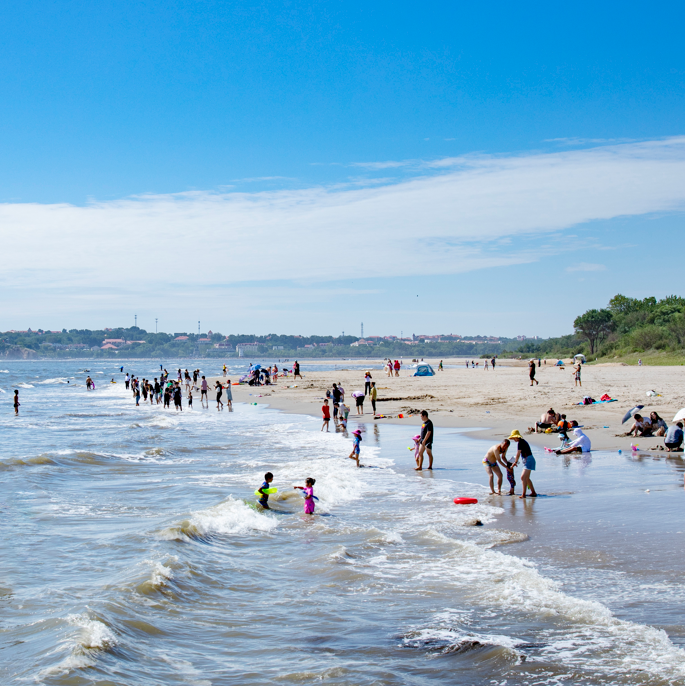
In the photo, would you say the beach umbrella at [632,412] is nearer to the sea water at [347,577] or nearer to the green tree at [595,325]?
the sea water at [347,577]

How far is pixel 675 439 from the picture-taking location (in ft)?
56.2

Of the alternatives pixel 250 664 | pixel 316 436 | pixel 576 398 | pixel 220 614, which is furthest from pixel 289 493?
pixel 576 398

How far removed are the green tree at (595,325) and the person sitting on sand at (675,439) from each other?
270ft

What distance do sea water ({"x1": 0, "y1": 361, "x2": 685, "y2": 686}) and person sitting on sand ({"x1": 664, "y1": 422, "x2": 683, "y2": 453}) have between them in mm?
1222

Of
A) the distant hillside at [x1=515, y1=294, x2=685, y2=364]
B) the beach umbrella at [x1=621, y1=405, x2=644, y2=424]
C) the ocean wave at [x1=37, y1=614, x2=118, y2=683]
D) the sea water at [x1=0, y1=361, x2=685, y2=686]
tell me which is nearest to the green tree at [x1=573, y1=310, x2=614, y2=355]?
the distant hillside at [x1=515, y1=294, x2=685, y2=364]

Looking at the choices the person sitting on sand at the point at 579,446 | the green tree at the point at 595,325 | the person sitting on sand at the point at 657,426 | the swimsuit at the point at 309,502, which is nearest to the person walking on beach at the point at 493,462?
the swimsuit at the point at 309,502

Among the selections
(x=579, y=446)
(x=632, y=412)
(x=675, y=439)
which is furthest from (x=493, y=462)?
(x=632, y=412)

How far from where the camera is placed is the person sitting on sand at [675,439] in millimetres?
17141

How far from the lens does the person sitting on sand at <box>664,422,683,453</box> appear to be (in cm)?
1714

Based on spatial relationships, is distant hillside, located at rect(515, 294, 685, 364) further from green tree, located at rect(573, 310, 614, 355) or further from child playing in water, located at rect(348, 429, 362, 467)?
child playing in water, located at rect(348, 429, 362, 467)

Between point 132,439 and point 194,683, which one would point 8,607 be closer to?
point 194,683

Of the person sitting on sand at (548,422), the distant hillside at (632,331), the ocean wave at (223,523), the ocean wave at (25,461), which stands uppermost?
the distant hillside at (632,331)

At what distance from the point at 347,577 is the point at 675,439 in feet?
39.9

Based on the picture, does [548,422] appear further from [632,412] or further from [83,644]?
[83,644]
